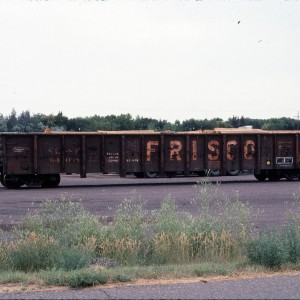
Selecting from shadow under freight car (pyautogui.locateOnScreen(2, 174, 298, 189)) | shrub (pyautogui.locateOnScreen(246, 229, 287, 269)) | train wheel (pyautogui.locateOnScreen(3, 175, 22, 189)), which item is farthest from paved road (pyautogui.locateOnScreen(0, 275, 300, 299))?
train wheel (pyautogui.locateOnScreen(3, 175, 22, 189))

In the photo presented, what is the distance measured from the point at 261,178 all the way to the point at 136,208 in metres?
25.5

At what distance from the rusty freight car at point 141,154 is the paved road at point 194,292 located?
22828 millimetres

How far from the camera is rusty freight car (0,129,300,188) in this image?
101 feet

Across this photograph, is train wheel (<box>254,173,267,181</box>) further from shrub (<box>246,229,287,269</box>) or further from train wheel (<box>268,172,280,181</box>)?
shrub (<box>246,229,287,269</box>)

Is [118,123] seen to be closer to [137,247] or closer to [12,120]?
[12,120]

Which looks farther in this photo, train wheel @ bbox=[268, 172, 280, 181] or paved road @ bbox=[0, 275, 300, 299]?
train wheel @ bbox=[268, 172, 280, 181]

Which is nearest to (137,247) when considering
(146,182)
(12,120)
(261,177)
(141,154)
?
(141,154)

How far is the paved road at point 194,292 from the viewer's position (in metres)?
7.75

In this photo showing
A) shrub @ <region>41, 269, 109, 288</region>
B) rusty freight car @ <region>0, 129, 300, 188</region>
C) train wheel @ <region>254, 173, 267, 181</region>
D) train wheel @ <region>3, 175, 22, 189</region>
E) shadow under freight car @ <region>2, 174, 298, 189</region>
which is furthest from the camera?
train wheel @ <region>254, 173, 267, 181</region>

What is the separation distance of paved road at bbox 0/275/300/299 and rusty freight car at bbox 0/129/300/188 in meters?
22.8

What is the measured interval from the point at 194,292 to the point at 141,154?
24968 millimetres

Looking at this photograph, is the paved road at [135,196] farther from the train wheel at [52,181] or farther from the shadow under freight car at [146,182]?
the shadow under freight car at [146,182]

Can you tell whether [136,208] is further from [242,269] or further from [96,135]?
[96,135]

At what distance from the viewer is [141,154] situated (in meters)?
32.9
